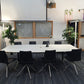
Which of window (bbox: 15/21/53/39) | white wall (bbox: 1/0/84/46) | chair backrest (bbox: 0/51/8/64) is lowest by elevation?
chair backrest (bbox: 0/51/8/64)

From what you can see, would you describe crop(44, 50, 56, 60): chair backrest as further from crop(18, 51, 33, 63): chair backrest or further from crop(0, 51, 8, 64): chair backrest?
crop(0, 51, 8, 64): chair backrest

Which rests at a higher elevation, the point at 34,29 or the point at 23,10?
the point at 23,10

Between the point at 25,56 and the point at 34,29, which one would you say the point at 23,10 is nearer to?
the point at 34,29

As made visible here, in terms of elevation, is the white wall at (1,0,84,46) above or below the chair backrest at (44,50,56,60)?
above

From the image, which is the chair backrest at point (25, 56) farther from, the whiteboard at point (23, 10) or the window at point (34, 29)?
the window at point (34, 29)

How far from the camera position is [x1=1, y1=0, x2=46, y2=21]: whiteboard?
19.9 feet

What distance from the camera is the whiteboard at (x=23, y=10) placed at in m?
6.06

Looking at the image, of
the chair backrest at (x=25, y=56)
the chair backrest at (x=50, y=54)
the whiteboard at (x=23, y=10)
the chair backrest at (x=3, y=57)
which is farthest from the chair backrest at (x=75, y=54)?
the whiteboard at (x=23, y=10)

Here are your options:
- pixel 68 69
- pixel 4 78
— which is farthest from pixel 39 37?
pixel 4 78

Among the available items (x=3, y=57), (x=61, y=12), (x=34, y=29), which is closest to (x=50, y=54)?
(x=3, y=57)

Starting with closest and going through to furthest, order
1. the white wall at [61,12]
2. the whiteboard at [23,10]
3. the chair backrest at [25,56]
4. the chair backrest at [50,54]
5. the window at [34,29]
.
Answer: the chair backrest at [25,56] → the chair backrest at [50,54] → the whiteboard at [23,10] → the white wall at [61,12] → the window at [34,29]

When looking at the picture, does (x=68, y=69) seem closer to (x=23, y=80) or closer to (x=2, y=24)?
(x=23, y=80)

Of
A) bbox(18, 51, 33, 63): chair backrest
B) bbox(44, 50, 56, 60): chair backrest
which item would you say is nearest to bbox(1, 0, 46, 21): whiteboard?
bbox(44, 50, 56, 60): chair backrest

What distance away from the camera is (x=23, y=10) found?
6.13 m
